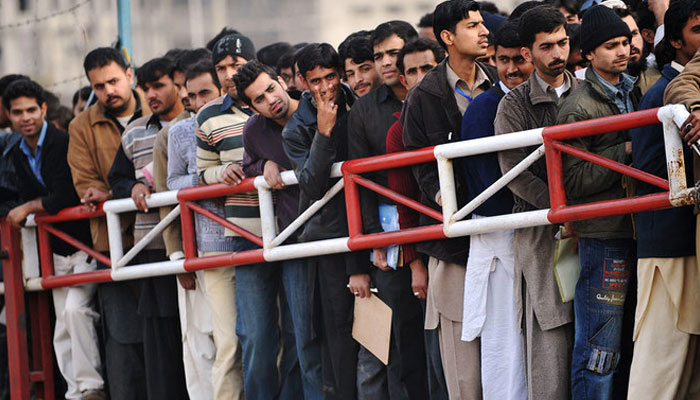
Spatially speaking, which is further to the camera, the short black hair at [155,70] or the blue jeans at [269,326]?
the short black hair at [155,70]

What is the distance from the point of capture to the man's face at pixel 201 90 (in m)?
7.20

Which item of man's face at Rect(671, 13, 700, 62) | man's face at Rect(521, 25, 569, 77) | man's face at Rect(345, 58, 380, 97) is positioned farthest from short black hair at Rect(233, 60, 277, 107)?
man's face at Rect(671, 13, 700, 62)

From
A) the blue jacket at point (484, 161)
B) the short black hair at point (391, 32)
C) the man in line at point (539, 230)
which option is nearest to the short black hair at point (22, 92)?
the short black hair at point (391, 32)

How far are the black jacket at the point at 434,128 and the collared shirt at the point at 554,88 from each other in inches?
21.1

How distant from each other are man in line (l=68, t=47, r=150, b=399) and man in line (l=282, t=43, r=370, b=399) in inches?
68.3

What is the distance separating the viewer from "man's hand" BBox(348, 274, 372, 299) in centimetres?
603

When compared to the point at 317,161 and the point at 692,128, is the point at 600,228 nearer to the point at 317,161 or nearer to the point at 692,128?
the point at 692,128

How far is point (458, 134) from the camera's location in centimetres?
563

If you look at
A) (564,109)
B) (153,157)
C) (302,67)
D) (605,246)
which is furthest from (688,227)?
(153,157)

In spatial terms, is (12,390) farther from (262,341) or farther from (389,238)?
(389,238)

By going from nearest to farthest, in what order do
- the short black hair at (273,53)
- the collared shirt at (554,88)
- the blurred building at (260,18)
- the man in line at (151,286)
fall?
the collared shirt at (554,88), the man in line at (151,286), the short black hair at (273,53), the blurred building at (260,18)

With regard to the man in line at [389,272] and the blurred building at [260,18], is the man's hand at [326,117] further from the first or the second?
the blurred building at [260,18]

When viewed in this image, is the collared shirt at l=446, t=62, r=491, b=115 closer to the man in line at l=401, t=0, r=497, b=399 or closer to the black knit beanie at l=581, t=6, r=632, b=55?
the man in line at l=401, t=0, r=497, b=399

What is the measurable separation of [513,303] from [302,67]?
1.93 metres
